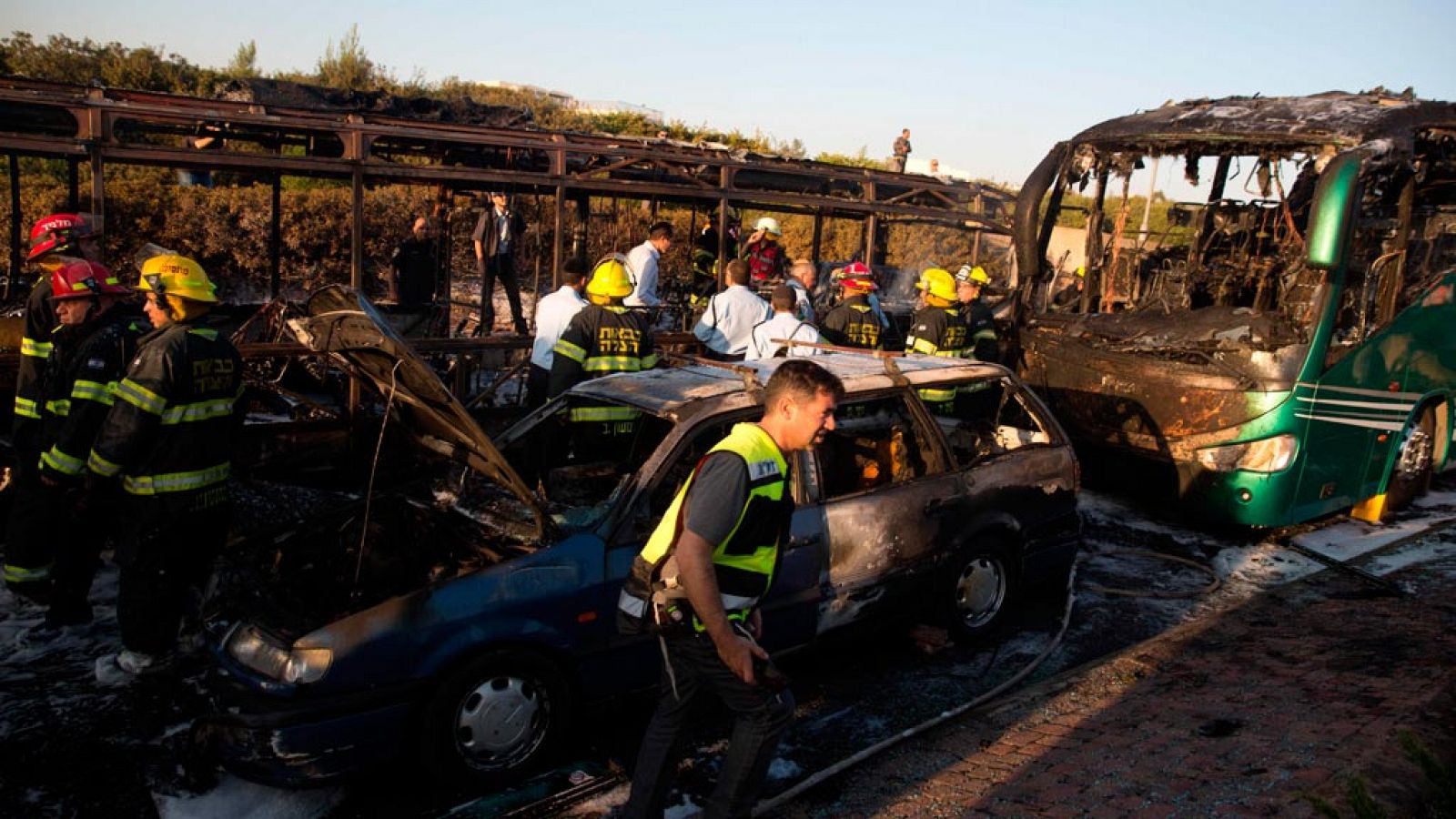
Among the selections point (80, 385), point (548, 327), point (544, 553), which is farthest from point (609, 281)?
point (80, 385)

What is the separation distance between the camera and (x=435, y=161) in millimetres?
12586

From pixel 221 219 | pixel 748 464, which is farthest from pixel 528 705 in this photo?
pixel 221 219

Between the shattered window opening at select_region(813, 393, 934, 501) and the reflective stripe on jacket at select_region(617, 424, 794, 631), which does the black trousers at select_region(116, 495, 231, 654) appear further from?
the shattered window opening at select_region(813, 393, 934, 501)

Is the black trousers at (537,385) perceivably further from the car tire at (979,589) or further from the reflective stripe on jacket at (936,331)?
the car tire at (979,589)

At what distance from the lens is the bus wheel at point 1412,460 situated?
8.41 m

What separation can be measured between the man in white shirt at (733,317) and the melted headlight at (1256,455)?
3553 millimetres

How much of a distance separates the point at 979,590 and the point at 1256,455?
2.89m

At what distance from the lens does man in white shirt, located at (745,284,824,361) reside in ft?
25.0

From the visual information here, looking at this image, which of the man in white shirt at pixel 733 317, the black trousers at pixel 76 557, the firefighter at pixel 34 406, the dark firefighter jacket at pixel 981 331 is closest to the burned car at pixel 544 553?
the black trousers at pixel 76 557

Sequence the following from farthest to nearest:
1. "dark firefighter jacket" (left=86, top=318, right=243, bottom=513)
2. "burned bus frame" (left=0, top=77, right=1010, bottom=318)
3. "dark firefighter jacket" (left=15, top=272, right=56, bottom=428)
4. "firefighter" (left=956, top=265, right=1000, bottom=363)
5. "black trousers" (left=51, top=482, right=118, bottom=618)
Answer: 1. "firefighter" (left=956, top=265, right=1000, bottom=363)
2. "burned bus frame" (left=0, top=77, right=1010, bottom=318)
3. "dark firefighter jacket" (left=15, top=272, right=56, bottom=428)
4. "black trousers" (left=51, top=482, right=118, bottom=618)
5. "dark firefighter jacket" (left=86, top=318, right=243, bottom=513)

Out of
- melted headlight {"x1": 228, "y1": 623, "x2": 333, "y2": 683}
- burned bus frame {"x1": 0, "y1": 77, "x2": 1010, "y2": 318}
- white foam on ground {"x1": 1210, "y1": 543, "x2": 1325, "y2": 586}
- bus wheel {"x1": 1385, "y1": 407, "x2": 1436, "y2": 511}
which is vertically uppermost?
burned bus frame {"x1": 0, "y1": 77, "x2": 1010, "y2": 318}

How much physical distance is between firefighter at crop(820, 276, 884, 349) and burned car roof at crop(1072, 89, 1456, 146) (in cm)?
253

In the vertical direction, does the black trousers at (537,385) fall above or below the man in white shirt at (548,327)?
below

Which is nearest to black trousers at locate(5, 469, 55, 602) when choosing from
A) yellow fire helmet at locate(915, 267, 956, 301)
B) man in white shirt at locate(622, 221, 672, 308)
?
man in white shirt at locate(622, 221, 672, 308)
